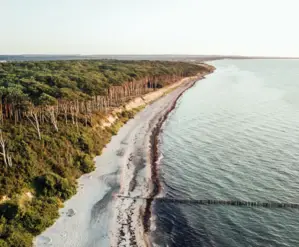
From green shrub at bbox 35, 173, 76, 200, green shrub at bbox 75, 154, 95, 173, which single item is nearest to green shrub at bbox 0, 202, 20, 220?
green shrub at bbox 35, 173, 76, 200

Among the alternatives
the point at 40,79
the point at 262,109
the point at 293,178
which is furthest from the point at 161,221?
the point at 262,109

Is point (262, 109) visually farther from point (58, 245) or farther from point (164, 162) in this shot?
point (58, 245)

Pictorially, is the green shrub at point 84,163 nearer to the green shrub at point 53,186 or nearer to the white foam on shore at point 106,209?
the white foam on shore at point 106,209

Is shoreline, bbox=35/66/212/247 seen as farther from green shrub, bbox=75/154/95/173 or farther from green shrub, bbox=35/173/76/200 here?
green shrub, bbox=35/173/76/200

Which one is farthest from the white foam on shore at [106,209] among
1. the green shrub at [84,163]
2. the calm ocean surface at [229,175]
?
the calm ocean surface at [229,175]

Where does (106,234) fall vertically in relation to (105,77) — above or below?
below

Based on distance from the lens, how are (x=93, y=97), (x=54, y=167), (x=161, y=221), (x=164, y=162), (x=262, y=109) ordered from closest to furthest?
1. (x=161, y=221)
2. (x=54, y=167)
3. (x=164, y=162)
4. (x=93, y=97)
5. (x=262, y=109)

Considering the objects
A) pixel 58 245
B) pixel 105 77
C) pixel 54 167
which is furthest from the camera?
pixel 105 77

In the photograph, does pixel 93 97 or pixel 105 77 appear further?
pixel 105 77
